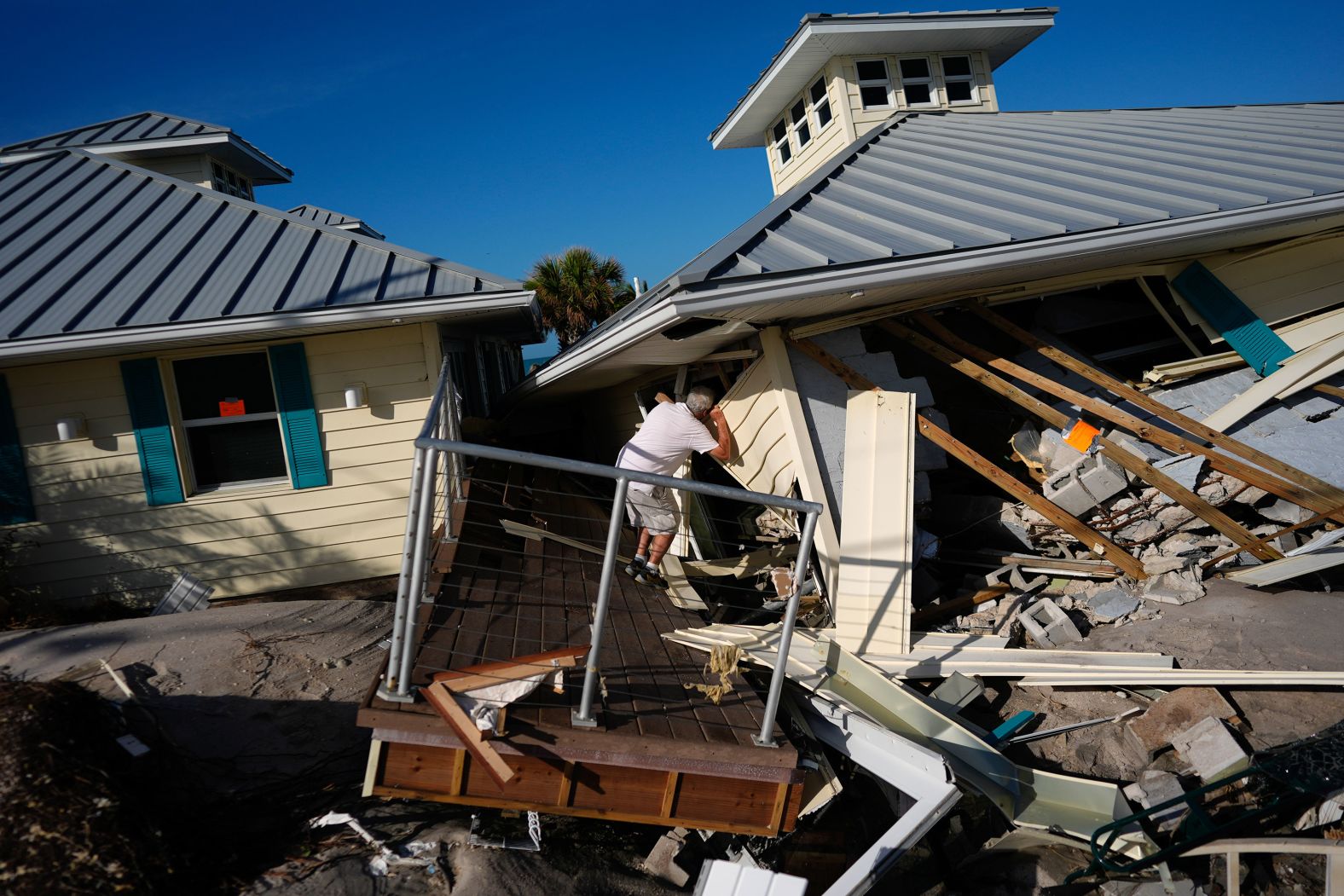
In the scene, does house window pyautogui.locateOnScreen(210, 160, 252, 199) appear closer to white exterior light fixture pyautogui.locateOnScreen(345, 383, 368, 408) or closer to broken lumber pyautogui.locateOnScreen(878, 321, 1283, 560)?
white exterior light fixture pyautogui.locateOnScreen(345, 383, 368, 408)

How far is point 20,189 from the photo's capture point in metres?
9.50

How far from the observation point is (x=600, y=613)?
347cm

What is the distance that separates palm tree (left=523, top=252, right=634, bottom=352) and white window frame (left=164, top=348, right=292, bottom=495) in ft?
53.1

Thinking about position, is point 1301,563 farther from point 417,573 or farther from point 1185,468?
point 417,573

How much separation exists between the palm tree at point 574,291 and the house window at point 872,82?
41.8 ft

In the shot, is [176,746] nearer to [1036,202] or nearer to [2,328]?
[2,328]

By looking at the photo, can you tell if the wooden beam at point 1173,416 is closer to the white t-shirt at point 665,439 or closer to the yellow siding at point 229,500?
the white t-shirt at point 665,439

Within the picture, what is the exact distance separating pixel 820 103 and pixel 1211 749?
10.9 meters

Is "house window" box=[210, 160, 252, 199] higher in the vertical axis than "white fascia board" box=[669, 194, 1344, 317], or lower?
higher

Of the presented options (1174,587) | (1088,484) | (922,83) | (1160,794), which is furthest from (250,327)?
(922,83)

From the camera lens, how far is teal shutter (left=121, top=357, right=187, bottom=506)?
25.1 feet

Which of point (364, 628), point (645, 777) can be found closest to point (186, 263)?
point (364, 628)

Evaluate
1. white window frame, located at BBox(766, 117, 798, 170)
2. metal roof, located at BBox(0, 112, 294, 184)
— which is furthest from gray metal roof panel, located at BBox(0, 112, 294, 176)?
white window frame, located at BBox(766, 117, 798, 170)

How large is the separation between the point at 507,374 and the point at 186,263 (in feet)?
34.4
